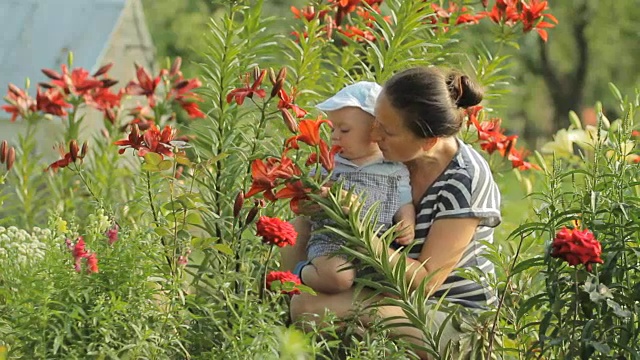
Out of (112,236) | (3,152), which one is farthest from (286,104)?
(3,152)

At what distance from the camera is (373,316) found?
3795 millimetres

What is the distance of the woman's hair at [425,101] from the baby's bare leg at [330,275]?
467mm

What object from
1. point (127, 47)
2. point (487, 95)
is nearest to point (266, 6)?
point (127, 47)

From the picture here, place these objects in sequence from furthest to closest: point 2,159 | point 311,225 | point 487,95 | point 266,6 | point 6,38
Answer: point 266,6 < point 6,38 < point 487,95 < point 2,159 < point 311,225

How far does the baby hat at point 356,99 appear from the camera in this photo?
3.94 meters

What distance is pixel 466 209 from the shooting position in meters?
3.86

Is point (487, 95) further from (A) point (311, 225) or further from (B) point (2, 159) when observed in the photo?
(B) point (2, 159)

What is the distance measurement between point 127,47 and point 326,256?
5.19 meters

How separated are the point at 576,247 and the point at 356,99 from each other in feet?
3.30

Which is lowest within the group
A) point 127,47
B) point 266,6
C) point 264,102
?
point 266,6

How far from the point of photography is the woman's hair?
12.6ft

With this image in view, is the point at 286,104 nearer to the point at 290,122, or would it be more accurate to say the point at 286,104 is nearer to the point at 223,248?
the point at 290,122

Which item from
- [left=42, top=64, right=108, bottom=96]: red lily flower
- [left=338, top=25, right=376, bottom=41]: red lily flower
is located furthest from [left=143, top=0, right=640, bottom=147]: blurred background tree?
[left=338, top=25, right=376, bottom=41]: red lily flower

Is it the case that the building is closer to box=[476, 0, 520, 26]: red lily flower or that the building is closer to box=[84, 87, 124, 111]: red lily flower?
box=[84, 87, 124, 111]: red lily flower
